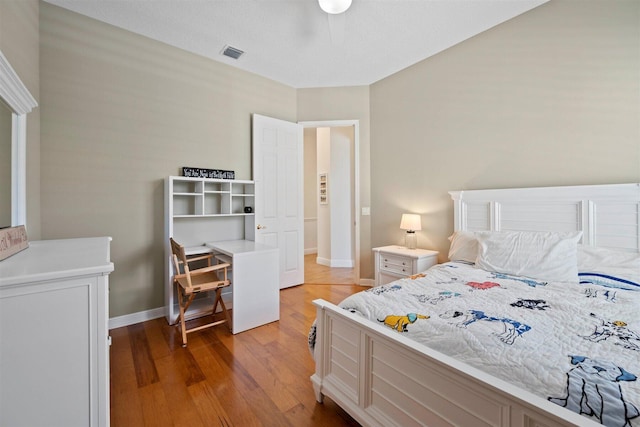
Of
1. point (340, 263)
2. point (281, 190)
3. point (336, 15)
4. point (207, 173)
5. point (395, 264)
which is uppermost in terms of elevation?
point (336, 15)

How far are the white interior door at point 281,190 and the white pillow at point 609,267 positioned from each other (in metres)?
2.93

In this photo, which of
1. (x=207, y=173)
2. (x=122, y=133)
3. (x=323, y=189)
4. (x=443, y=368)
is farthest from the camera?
(x=323, y=189)

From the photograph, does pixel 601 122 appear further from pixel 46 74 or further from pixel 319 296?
pixel 46 74

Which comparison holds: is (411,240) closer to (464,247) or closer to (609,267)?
(464,247)

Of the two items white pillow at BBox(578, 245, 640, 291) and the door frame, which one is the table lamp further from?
white pillow at BBox(578, 245, 640, 291)

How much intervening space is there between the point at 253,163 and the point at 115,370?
2.43 m

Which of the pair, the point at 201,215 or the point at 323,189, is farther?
the point at 323,189

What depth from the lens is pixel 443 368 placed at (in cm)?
102

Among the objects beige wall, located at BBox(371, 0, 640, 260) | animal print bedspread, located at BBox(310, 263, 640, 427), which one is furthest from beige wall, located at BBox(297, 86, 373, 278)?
animal print bedspread, located at BBox(310, 263, 640, 427)

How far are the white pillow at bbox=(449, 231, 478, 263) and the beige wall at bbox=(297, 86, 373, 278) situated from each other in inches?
53.7

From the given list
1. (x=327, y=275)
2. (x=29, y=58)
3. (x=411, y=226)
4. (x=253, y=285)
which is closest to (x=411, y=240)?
(x=411, y=226)

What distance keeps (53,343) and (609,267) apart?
3159 mm

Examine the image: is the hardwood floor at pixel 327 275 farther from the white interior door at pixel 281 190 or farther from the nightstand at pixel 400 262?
the nightstand at pixel 400 262

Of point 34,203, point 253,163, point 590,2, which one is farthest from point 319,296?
point 590,2
